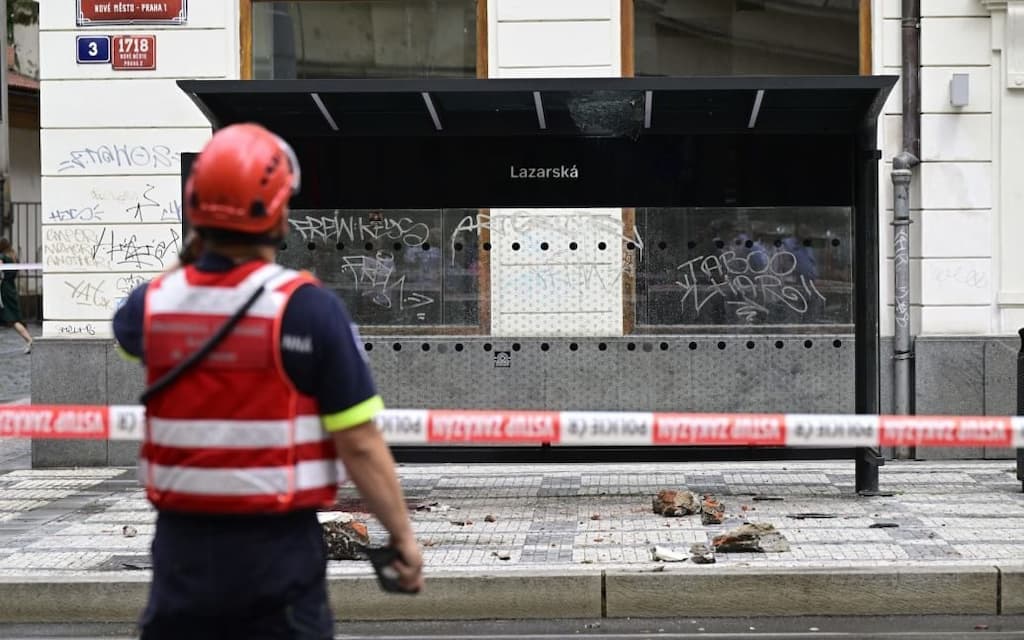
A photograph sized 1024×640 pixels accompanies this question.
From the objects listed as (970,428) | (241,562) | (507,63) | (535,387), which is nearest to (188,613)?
(241,562)

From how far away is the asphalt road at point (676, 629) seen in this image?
22.2 ft

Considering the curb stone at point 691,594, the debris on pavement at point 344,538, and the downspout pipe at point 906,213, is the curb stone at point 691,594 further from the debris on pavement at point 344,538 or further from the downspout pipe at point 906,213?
the downspout pipe at point 906,213

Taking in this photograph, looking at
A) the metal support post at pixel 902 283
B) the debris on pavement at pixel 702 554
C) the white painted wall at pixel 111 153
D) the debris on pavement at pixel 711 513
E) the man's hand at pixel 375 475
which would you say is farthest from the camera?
the white painted wall at pixel 111 153

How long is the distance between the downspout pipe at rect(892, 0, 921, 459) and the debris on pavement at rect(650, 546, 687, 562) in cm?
461

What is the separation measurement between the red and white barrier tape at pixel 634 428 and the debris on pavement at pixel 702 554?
1139mm

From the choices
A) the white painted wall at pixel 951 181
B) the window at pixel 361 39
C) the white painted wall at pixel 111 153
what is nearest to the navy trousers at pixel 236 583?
the white painted wall at pixel 111 153

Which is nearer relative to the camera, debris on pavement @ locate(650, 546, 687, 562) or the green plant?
debris on pavement @ locate(650, 546, 687, 562)

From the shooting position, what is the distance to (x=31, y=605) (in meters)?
7.25

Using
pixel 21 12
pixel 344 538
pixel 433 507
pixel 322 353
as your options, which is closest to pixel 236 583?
pixel 322 353

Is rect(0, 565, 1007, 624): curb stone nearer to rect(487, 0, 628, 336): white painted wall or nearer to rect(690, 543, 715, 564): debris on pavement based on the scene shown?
rect(690, 543, 715, 564): debris on pavement

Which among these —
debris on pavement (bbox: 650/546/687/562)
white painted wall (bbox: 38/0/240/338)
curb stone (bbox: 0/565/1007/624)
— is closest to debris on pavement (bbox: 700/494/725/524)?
debris on pavement (bbox: 650/546/687/562)

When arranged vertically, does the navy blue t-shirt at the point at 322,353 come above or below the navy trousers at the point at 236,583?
above

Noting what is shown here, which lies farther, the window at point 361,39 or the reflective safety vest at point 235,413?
the window at point 361,39

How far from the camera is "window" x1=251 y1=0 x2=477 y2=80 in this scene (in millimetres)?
12398
